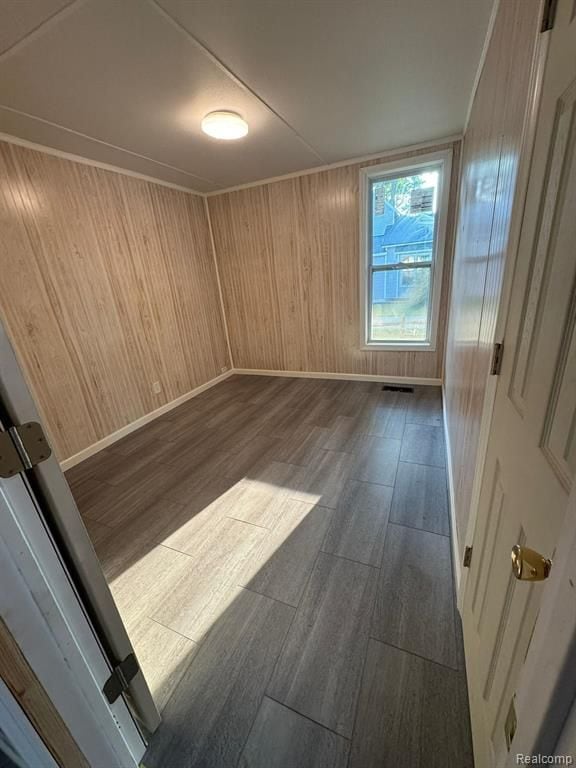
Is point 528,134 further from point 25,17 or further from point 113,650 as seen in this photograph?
point 25,17

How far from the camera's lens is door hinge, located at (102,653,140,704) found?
852mm

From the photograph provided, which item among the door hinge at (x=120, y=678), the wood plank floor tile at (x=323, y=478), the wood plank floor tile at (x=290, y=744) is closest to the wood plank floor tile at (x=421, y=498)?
the wood plank floor tile at (x=323, y=478)

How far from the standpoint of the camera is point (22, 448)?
62cm

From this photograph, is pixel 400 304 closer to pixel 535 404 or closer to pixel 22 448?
pixel 535 404

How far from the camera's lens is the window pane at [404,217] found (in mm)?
3092

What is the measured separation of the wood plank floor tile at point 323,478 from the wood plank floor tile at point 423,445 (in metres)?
0.47

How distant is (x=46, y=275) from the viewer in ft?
7.80

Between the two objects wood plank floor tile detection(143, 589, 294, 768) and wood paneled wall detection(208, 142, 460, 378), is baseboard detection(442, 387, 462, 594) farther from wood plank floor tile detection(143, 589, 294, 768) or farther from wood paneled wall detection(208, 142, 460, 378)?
wood paneled wall detection(208, 142, 460, 378)

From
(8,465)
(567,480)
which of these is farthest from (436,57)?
(8,465)

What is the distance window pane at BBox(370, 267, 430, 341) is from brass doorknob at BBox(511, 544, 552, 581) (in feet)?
11.1

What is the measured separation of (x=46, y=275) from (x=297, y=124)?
2.28 meters

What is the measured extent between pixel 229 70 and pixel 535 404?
223 cm

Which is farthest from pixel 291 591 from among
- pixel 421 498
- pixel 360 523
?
pixel 421 498

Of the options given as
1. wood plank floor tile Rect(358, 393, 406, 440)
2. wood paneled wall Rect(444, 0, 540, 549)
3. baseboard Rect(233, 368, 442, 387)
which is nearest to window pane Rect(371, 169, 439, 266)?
baseboard Rect(233, 368, 442, 387)
